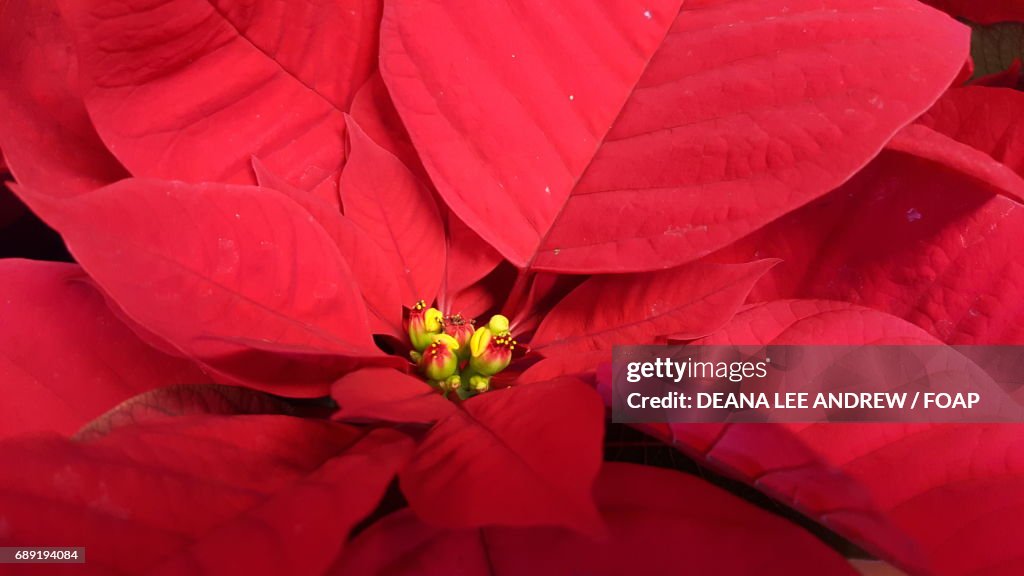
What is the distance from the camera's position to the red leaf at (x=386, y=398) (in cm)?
26

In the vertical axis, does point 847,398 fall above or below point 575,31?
below

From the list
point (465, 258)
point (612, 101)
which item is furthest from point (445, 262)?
point (612, 101)

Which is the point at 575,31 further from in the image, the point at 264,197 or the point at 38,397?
the point at 38,397

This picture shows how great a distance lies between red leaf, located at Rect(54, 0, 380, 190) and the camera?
0.35m

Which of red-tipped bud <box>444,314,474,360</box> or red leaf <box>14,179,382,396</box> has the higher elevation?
red leaf <box>14,179,382,396</box>

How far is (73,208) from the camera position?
259 millimetres

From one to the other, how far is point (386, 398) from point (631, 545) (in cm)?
10

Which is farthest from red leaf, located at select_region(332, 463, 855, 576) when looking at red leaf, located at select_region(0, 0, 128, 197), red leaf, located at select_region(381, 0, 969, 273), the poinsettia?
red leaf, located at select_region(0, 0, 128, 197)

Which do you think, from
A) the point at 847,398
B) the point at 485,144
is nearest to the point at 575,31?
the point at 485,144

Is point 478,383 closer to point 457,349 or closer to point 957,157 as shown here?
point 457,349

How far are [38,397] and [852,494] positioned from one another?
31cm

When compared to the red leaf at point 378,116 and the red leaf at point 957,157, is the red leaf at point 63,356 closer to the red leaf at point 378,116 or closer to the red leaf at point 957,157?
the red leaf at point 378,116

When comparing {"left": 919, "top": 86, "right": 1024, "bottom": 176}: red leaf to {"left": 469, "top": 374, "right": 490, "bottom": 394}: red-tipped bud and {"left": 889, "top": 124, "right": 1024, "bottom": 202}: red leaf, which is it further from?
{"left": 469, "top": 374, "right": 490, "bottom": 394}: red-tipped bud

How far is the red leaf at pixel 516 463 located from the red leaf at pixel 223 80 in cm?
17
